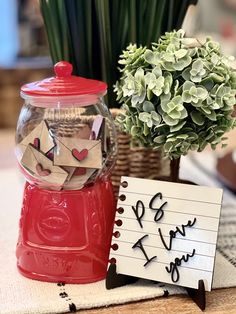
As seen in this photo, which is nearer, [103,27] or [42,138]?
[42,138]

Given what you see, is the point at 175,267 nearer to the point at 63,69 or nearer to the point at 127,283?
the point at 127,283

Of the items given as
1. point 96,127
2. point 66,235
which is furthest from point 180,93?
point 66,235

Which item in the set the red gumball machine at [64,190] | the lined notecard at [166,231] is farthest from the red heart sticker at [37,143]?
the lined notecard at [166,231]

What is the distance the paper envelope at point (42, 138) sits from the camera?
755 mm

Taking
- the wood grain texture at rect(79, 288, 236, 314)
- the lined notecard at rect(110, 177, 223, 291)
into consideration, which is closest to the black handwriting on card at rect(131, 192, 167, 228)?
the lined notecard at rect(110, 177, 223, 291)

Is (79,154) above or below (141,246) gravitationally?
above

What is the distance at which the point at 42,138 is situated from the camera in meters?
0.76

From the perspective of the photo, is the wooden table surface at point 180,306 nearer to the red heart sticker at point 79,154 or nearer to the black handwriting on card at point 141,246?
the black handwriting on card at point 141,246

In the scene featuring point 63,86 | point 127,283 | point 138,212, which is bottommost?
point 127,283

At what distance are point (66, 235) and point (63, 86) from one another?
0.68ft

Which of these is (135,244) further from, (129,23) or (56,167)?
(129,23)

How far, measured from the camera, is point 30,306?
0.70 m

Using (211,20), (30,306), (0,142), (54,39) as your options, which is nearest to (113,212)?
(30,306)

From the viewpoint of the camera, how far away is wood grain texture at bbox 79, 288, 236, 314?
2.31 ft
